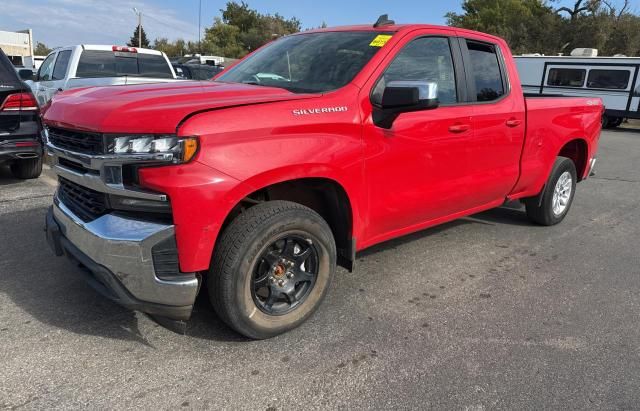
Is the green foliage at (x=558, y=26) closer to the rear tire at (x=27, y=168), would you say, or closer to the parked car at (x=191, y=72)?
the parked car at (x=191, y=72)

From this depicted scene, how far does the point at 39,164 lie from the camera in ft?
21.7

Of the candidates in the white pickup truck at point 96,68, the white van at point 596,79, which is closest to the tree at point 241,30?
the white van at point 596,79

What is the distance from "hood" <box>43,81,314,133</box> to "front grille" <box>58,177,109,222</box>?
35cm

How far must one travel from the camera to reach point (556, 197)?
5363 millimetres

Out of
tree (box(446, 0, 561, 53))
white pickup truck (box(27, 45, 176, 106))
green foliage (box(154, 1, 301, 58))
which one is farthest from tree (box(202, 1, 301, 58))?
white pickup truck (box(27, 45, 176, 106))

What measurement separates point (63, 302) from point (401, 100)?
2.54m

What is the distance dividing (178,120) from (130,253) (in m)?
0.69

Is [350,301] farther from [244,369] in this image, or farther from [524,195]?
[524,195]

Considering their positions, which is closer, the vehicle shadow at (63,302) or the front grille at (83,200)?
the front grille at (83,200)

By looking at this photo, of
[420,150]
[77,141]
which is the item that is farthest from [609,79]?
[77,141]

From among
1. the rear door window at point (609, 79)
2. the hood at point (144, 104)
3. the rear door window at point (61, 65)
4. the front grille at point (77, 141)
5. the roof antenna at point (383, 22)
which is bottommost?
the front grille at point (77, 141)

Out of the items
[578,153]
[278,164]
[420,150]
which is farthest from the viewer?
[578,153]

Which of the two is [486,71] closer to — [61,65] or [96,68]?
[96,68]

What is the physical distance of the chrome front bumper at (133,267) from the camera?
7.94 ft
